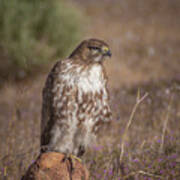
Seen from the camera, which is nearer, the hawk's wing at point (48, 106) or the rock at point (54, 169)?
the rock at point (54, 169)

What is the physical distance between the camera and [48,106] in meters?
2.88

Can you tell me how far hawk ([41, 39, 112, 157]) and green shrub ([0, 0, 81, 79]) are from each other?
23.7ft

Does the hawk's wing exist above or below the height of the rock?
above

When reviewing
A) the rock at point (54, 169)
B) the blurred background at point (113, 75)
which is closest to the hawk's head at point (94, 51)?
the blurred background at point (113, 75)

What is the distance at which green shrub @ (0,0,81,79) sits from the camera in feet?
32.9

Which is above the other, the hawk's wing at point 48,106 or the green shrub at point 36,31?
the green shrub at point 36,31

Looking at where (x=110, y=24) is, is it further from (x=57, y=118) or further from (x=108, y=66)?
(x=57, y=118)

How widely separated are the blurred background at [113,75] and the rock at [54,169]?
0.53 feet

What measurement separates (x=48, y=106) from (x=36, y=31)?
27.5 ft

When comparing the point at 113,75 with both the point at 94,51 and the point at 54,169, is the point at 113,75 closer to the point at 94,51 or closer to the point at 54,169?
the point at 94,51

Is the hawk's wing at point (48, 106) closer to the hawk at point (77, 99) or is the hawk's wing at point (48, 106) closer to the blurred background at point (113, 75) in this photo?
the hawk at point (77, 99)

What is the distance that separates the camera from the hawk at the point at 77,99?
265 centimetres

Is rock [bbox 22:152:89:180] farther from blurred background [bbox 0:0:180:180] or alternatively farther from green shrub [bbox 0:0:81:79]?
green shrub [bbox 0:0:81:79]

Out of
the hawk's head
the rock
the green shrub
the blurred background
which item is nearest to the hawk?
the hawk's head
